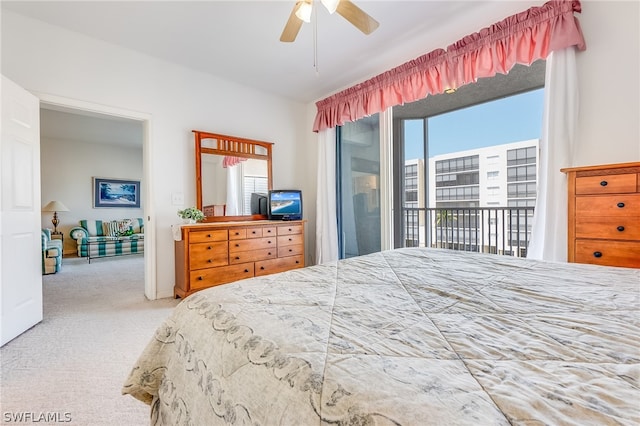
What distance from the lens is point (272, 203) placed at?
3805 mm

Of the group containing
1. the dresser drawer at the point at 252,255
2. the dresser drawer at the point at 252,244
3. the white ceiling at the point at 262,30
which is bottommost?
the dresser drawer at the point at 252,255

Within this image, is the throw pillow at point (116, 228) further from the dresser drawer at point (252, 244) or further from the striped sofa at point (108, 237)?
the dresser drawer at point (252, 244)

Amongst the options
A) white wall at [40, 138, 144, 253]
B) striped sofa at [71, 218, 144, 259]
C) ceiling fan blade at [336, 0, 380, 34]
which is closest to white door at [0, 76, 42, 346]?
ceiling fan blade at [336, 0, 380, 34]

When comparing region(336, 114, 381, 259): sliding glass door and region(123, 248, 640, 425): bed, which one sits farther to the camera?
region(336, 114, 381, 259): sliding glass door

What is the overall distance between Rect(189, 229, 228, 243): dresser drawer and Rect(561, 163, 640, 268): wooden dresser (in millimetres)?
2986

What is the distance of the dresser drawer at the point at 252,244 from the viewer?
3160mm

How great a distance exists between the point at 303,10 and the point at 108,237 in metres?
6.34

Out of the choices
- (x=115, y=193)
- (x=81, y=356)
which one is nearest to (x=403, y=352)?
(x=81, y=356)

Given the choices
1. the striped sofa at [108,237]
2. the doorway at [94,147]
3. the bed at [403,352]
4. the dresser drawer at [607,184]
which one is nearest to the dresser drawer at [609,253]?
the dresser drawer at [607,184]

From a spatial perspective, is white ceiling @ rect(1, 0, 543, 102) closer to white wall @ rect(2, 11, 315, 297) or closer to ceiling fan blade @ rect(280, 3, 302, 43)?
white wall @ rect(2, 11, 315, 297)

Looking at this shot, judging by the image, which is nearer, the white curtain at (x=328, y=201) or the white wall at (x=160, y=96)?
Result: the white wall at (x=160, y=96)

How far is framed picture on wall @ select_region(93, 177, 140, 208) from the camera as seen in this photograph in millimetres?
6500

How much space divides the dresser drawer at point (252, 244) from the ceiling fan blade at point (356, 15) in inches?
94.8

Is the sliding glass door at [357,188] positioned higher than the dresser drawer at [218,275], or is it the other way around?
the sliding glass door at [357,188]
